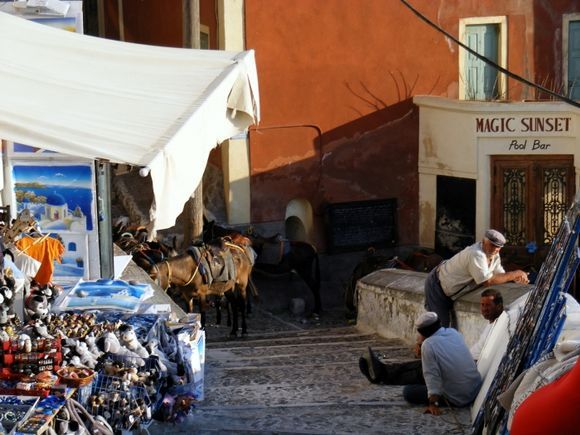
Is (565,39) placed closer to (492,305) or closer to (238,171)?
(238,171)

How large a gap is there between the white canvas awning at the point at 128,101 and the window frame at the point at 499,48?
1482cm

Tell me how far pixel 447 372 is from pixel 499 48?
54.1 ft

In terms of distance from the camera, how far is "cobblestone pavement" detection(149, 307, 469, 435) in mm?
9188

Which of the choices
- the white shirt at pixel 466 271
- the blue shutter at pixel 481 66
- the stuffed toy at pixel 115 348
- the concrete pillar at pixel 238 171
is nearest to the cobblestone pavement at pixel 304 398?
the stuffed toy at pixel 115 348

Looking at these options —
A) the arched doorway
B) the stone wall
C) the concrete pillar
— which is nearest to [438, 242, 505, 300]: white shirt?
the stone wall

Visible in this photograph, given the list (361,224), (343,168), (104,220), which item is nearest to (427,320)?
(104,220)

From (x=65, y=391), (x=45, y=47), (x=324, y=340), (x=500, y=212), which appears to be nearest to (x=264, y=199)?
(x=500, y=212)

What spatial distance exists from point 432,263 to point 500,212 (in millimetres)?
2743

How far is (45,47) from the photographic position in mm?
9953

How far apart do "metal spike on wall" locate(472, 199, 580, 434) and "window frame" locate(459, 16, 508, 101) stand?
16756 millimetres

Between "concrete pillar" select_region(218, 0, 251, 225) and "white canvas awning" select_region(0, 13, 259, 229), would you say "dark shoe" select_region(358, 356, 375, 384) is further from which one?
"concrete pillar" select_region(218, 0, 251, 225)

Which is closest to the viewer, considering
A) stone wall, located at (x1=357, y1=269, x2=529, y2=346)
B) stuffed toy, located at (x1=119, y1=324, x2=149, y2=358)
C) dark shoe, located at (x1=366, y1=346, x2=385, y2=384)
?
stuffed toy, located at (x1=119, y1=324, x2=149, y2=358)

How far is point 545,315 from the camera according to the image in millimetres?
7867

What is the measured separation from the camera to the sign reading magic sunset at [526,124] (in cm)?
2306
